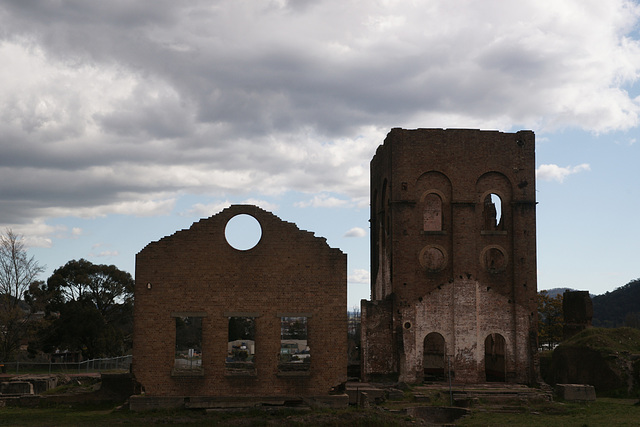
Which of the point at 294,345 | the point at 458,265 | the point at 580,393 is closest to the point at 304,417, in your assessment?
the point at 294,345

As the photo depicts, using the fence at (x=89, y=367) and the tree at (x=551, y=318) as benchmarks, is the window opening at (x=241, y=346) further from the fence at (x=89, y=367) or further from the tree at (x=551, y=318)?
the tree at (x=551, y=318)

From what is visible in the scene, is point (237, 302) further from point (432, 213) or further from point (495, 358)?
point (432, 213)

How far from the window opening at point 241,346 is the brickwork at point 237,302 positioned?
430 millimetres

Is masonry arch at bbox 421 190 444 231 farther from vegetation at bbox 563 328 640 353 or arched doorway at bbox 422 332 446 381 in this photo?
vegetation at bbox 563 328 640 353

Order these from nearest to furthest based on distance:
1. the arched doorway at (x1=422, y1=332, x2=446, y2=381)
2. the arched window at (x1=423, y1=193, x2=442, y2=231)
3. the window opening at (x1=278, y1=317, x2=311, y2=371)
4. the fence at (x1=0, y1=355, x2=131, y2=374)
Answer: the window opening at (x1=278, y1=317, x2=311, y2=371)
the arched doorway at (x1=422, y1=332, x2=446, y2=381)
the arched window at (x1=423, y1=193, x2=442, y2=231)
the fence at (x1=0, y1=355, x2=131, y2=374)

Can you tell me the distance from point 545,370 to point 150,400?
19169 millimetres

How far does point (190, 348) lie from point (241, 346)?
110 inches

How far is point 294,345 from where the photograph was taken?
2062 cm

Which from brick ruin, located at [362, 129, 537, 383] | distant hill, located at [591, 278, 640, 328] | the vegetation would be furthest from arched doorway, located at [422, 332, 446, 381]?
distant hill, located at [591, 278, 640, 328]

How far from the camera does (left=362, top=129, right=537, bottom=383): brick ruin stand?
27.7 metres

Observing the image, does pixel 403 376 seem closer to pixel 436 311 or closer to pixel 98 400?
pixel 436 311

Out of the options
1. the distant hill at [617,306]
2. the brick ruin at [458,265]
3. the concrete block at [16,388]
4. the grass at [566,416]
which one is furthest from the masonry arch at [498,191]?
the distant hill at [617,306]

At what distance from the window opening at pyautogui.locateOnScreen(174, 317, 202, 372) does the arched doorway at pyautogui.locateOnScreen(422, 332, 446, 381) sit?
13044 millimetres

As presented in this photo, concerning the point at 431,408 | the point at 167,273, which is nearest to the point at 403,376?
the point at 431,408
